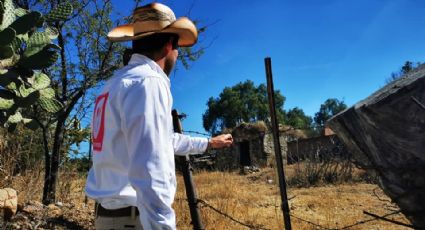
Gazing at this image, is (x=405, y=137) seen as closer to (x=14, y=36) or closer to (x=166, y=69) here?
(x=166, y=69)

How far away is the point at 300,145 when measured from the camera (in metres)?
25.3

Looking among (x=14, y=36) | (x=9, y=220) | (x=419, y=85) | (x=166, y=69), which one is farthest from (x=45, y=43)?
(x=419, y=85)

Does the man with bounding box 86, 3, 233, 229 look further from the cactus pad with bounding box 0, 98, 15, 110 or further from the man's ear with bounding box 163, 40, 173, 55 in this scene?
the cactus pad with bounding box 0, 98, 15, 110

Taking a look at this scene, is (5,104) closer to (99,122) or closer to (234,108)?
(99,122)

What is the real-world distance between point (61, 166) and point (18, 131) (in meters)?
1.02

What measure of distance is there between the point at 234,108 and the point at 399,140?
50.2 m

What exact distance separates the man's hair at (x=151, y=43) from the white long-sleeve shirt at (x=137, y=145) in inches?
2.2

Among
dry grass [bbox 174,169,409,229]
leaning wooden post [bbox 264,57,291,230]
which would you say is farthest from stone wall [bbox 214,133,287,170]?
leaning wooden post [bbox 264,57,291,230]

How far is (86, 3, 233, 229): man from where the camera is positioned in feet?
5.38

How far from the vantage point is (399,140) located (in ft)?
7.27

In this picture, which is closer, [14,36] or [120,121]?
[120,121]

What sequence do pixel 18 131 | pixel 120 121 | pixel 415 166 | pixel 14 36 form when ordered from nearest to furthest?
pixel 120 121, pixel 415 166, pixel 14 36, pixel 18 131

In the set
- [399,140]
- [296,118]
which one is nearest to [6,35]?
[399,140]

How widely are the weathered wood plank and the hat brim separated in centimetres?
93
